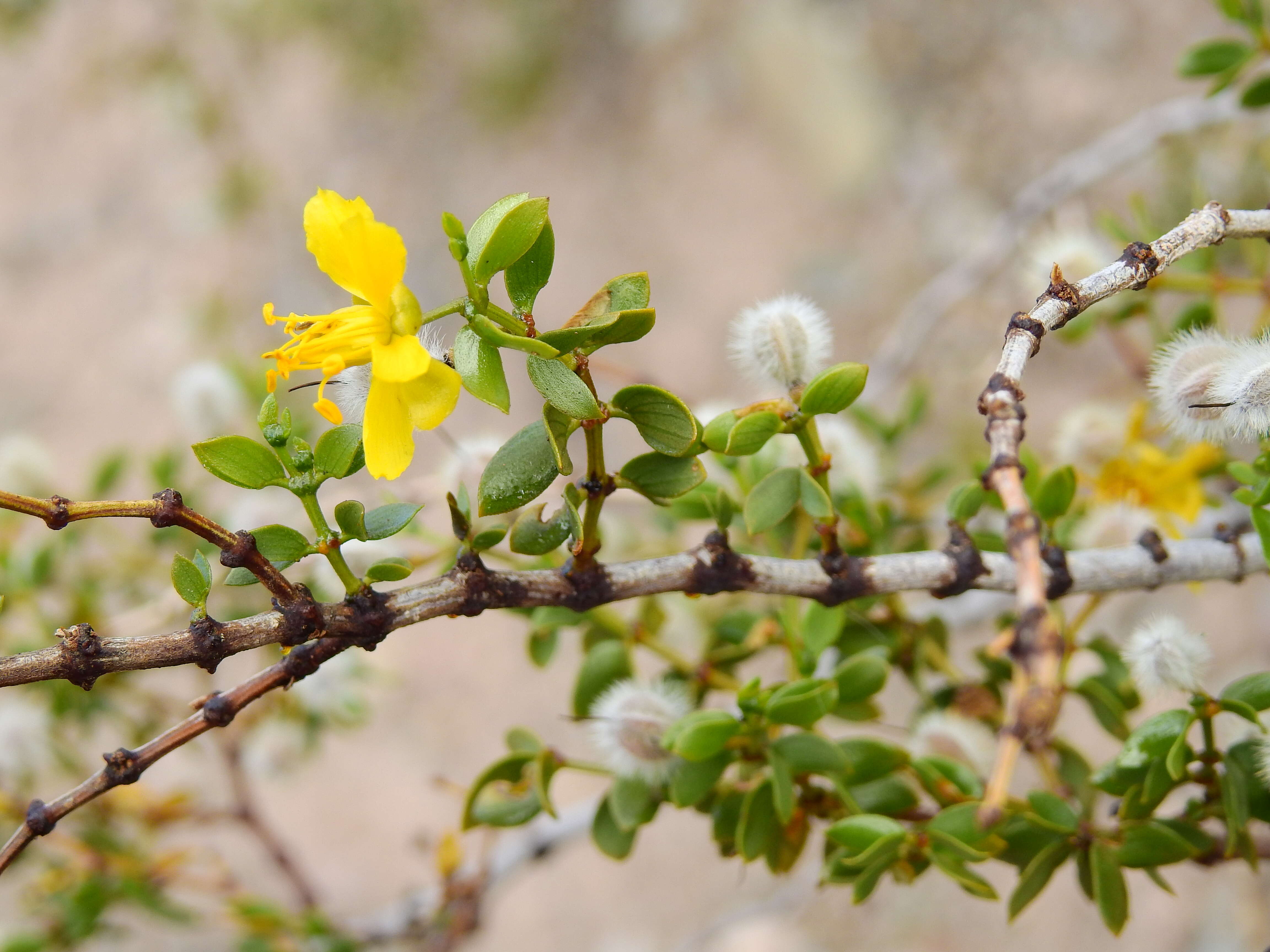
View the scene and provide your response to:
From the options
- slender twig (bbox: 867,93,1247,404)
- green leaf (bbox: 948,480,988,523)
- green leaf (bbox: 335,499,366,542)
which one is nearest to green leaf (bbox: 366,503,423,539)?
green leaf (bbox: 335,499,366,542)

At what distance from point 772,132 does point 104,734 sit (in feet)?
7.28

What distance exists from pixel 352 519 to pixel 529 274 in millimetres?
143

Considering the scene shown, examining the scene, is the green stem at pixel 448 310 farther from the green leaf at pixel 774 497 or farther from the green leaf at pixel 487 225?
the green leaf at pixel 774 497

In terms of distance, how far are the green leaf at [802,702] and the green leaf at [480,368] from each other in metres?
0.24

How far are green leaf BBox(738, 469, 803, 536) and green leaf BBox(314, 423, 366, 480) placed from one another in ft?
0.69

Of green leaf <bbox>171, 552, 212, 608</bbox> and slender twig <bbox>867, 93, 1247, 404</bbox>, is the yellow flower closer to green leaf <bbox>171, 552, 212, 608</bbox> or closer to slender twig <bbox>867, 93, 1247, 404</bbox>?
green leaf <bbox>171, 552, 212, 608</bbox>

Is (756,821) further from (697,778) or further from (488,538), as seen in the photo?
(488,538)

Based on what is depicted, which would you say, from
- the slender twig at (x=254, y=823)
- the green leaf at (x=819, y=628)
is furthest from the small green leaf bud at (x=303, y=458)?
the slender twig at (x=254, y=823)

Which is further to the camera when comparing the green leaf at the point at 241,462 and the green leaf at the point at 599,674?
the green leaf at the point at 599,674

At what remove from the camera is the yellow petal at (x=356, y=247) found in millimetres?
388

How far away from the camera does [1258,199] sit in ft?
3.76

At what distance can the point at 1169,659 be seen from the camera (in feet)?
1.73

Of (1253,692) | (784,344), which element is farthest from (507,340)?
(1253,692)

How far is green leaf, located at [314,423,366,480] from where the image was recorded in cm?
42
